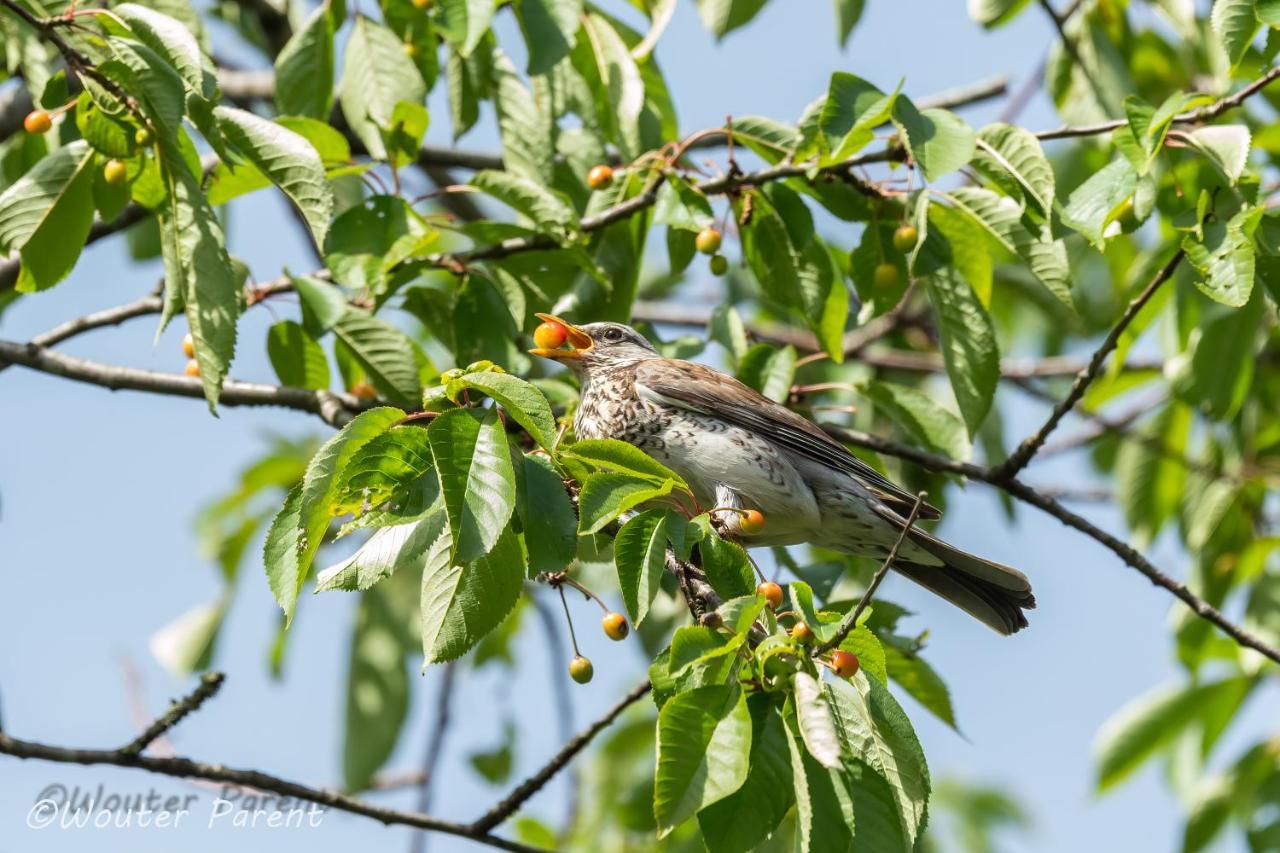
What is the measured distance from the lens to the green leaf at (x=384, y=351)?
477 cm

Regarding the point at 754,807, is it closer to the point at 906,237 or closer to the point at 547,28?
the point at 906,237

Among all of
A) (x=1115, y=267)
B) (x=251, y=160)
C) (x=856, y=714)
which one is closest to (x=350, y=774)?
(x=251, y=160)

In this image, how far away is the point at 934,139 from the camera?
4.16 m

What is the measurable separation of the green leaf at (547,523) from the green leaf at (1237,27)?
88.2 inches

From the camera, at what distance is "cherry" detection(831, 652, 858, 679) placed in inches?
117

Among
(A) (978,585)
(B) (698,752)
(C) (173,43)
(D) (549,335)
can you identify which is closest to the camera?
(B) (698,752)

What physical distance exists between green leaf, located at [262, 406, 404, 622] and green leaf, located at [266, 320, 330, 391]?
6.09ft

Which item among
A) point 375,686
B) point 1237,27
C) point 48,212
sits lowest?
point 375,686

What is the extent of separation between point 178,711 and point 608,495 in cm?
161

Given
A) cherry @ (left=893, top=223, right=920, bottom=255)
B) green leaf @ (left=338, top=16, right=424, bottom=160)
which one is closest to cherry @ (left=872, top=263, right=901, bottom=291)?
cherry @ (left=893, top=223, right=920, bottom=255)

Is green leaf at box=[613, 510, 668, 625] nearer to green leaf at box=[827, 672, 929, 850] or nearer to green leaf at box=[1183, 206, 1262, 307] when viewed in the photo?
green leaf at box=[827, 672, 929, 850]

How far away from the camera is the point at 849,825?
2.80 m

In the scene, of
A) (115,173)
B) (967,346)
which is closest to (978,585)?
(967,346)

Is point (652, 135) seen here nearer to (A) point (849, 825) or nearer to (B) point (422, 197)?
(B) point (422, 197)
